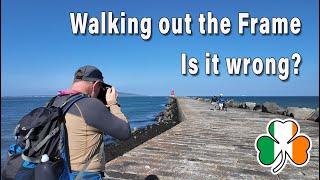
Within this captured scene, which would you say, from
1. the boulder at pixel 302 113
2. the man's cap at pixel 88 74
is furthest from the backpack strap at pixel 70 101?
Answer: the boulder at pixel 302 113

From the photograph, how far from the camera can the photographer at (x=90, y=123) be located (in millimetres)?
2486

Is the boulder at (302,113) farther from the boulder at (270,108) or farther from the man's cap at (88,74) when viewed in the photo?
the man's cap at (88,74)

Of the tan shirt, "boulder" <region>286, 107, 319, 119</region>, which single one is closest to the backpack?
the tan shirt

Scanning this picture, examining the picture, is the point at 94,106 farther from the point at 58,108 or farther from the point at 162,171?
the point at 162,171

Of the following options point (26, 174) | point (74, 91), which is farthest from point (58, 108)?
point (26, 174)

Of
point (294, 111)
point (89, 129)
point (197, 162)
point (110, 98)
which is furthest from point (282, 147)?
point (294, 111)

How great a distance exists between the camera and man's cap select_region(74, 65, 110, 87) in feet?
8.66

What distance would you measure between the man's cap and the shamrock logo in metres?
3.39

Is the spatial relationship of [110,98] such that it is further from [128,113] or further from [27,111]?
[27,111]

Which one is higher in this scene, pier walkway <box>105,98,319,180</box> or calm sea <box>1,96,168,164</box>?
pier walkway <box>105,98,319,180</box>

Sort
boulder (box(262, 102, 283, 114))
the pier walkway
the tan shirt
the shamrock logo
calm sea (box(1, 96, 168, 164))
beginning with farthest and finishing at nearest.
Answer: calm sea (box(1, 96, 168, 164)) → boulder (box(262, 102, 283, 114)) → the shamrock logo → the pier walkway → the tan shirt

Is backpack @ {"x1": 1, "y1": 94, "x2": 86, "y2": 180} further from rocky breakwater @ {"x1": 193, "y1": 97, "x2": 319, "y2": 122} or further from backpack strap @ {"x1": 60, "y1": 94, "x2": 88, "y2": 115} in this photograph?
rocky breakwater @ {"x1": 193, "y1": 97, "x2": 319, "y2": 122}

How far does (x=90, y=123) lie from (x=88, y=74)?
0.35 m

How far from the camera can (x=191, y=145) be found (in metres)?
6.92
